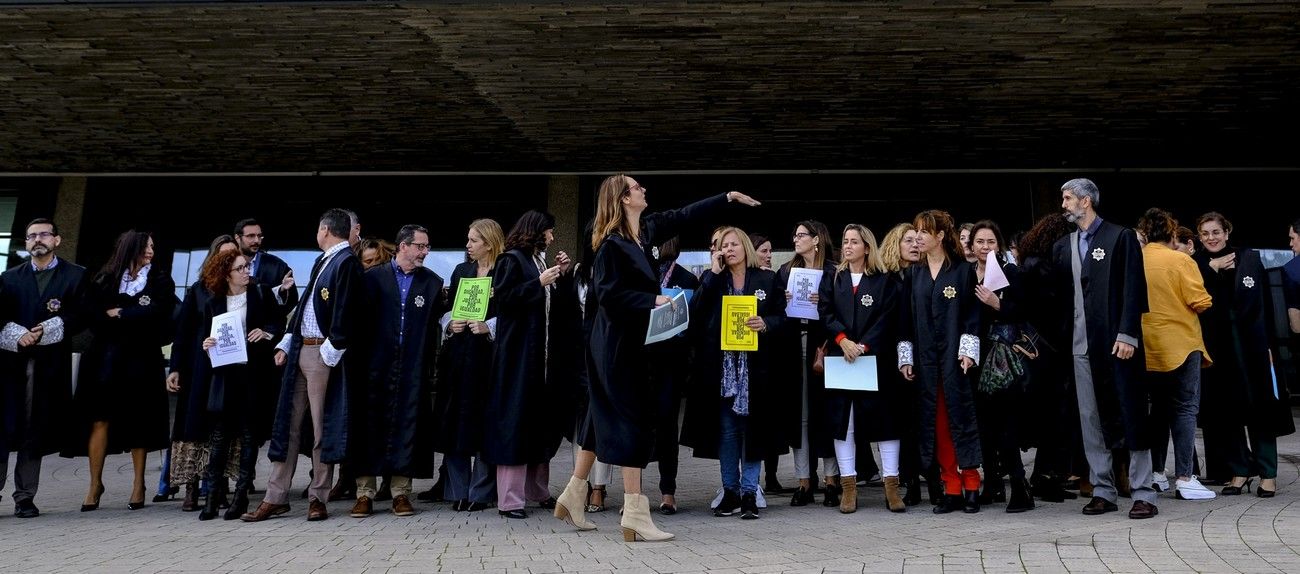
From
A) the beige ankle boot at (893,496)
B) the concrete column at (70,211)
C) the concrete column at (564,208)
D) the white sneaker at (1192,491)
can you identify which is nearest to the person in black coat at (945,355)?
the beige ankle boot at (893,496)

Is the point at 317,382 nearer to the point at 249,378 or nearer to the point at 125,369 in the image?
the point at 249,378

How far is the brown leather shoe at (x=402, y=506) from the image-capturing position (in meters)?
5.93

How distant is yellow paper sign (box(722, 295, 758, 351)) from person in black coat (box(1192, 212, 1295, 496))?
3036 mm

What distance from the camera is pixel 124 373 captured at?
21.5 feet

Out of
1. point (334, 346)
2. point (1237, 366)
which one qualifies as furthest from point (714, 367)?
point (1237, 366)

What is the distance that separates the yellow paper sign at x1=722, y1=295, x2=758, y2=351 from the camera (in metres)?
5.68

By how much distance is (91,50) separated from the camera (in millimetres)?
10469

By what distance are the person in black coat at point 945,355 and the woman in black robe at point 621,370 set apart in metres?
1.79

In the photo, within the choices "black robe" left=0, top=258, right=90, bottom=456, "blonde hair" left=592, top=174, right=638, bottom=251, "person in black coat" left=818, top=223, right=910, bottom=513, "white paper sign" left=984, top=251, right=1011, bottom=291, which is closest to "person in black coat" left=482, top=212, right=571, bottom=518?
"blonde hair" left=592, top=174, right=638, bottom=251

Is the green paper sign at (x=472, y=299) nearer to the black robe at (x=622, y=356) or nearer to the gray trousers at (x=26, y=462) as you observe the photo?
the black robe at (x=622, y=356)

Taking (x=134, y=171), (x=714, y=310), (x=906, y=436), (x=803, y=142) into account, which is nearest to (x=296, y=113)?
(x=134, y=171)

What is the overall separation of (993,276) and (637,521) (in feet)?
8.45

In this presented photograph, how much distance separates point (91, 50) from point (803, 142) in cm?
889

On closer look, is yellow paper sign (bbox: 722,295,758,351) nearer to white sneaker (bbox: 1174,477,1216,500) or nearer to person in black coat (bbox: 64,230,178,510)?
white sneaker (bbox: 1174,477,1216,500)
